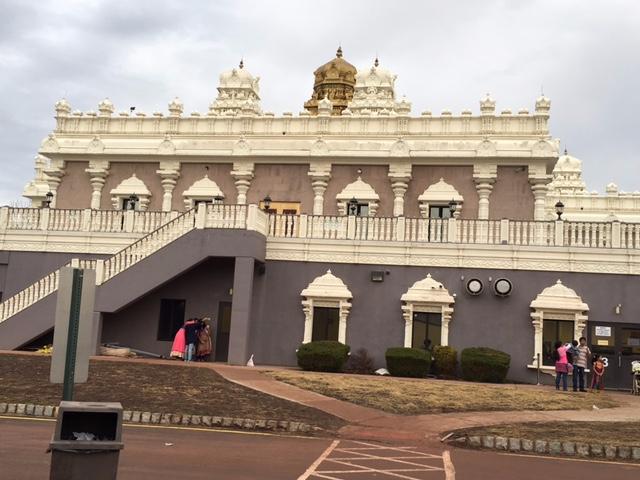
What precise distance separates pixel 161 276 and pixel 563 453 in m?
15.0

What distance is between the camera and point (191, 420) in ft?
43.3

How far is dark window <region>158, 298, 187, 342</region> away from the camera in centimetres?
2538

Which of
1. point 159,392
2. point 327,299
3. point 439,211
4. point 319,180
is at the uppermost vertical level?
point 319,180

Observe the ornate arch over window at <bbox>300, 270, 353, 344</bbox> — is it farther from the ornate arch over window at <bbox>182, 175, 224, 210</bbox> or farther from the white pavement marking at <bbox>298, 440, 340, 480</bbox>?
the white pavement marking at <bbox>298, 440, 340, 480</bbox>

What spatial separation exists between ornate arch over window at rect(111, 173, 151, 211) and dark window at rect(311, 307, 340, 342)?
424 inches

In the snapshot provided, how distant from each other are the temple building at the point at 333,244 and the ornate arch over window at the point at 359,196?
0.21 feet

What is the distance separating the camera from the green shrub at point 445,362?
74.3 ft

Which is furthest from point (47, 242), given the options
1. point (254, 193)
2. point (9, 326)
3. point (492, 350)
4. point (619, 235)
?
point (619, 235)

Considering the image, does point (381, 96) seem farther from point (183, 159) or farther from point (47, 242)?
point (47, 242)

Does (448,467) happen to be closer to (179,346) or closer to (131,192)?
(179,346)

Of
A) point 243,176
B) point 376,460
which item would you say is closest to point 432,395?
point 376,460

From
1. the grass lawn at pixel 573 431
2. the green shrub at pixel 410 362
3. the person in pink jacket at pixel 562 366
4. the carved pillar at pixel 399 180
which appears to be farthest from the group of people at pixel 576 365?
the carved pillar at pixel 399 180

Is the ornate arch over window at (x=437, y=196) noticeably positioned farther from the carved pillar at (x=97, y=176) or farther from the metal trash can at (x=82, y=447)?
the metal trash can at (x=82, y=447)

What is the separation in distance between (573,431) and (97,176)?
2461 cm
